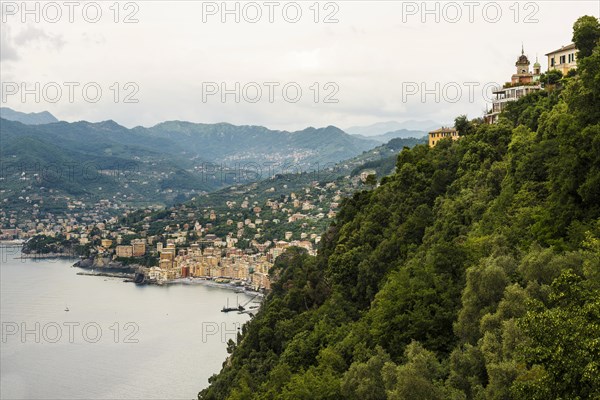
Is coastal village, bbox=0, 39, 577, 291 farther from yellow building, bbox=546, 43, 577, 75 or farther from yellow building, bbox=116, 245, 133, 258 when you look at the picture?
yellow building, bbox=546, 43, 577, 75

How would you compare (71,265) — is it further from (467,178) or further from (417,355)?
(417,355)

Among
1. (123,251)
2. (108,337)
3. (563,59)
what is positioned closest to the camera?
(563,59)

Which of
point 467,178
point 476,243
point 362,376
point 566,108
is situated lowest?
point 362,376

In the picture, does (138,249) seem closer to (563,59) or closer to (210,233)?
(210,233)

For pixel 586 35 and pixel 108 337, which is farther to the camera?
pixel 108 337

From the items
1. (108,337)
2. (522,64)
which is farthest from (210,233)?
(522,64)

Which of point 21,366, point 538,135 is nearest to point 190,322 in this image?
point 21,366

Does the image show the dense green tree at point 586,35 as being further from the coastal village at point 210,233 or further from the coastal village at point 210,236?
the coastal village at point 210,236

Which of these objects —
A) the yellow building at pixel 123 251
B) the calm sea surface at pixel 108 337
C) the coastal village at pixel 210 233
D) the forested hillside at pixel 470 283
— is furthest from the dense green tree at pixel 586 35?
the yellow building at pixel 123 251
